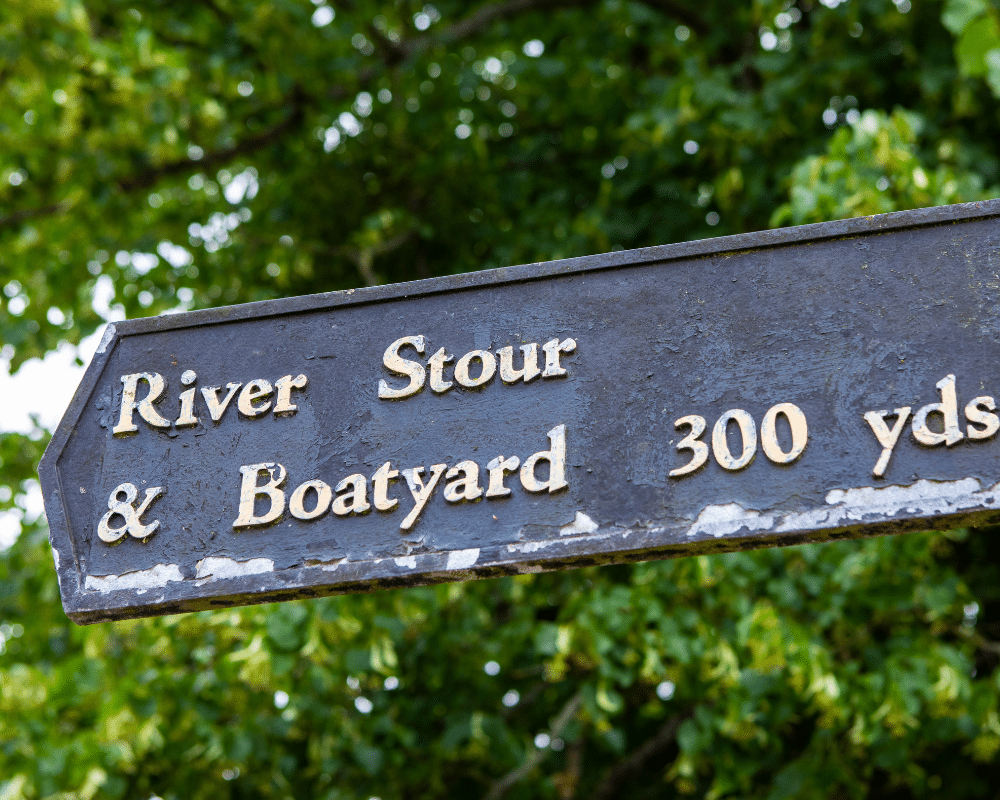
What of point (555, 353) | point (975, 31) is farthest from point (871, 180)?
point (555, 353)

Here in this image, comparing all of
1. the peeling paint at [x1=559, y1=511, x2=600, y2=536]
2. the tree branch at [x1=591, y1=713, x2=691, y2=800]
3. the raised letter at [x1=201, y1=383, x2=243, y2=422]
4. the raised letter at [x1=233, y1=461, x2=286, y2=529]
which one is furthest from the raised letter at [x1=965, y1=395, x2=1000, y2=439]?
the tree branch at [x1=591, y1=713, x2=691, y2=800]

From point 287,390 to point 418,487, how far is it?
0.86ft

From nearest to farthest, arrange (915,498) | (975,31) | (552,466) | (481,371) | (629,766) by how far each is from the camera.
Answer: (915,498) < (552,466) < (481,371) < (975,31) < (629,766)

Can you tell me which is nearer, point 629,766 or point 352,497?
point 352,497

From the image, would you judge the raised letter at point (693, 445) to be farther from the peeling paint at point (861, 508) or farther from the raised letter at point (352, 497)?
the raised letter at point (352, 497)

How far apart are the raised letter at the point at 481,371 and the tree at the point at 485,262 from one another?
1790 millimetres

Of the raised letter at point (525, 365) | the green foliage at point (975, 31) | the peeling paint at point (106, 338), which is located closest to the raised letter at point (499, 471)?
the raised letter at point (525, 365)

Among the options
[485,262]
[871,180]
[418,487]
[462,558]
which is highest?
[485,262]

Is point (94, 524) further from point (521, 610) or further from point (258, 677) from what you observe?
point (521, 610)

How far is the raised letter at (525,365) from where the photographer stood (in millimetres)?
1424

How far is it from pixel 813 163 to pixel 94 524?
2322mm

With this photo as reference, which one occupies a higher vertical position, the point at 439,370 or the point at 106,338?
the point at 106,338

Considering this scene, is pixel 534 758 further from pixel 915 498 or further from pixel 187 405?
pixel 915 498

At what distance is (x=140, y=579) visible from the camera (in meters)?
1.38
